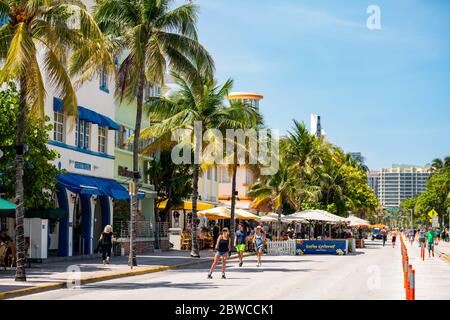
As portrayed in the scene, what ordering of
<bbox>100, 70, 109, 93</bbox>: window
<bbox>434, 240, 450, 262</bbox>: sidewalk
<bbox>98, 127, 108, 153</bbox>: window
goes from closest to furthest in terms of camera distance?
<bbox>100, 70, 109, 93</bbox>: window
<bbox>98, 127, 108, 153</bbox>: window
<bbox>434, 240, 450, 262</bbox>: sidewalk

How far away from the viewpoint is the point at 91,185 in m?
37.1

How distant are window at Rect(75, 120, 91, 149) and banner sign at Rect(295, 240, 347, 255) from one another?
16750mm

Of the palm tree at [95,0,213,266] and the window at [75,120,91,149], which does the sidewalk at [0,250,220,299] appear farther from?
the window at [75,120,91,149]

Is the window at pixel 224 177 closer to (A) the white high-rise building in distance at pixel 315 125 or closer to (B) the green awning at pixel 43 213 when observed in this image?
(B) the green awning at pixel 43 213

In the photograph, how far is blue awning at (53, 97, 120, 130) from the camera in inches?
1371

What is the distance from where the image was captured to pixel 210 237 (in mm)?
54719

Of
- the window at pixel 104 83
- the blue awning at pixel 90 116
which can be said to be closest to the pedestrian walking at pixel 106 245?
the blue awning at pixel 90 116

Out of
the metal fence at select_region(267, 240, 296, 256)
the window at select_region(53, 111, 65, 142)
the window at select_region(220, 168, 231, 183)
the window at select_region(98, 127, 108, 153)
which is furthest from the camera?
the window at select_region(220, 168, 231, 183)

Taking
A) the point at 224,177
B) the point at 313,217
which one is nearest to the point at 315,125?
the point at 224,177

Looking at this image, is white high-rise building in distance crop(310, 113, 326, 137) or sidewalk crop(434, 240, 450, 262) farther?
white high-rise building in distance crop(310, 113, 326, 137)

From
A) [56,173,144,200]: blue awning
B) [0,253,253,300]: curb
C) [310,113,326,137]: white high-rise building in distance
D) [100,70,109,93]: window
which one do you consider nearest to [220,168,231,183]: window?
[56,173,144,200]: blue awning

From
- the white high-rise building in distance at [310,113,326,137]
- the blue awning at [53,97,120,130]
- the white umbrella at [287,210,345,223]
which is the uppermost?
the white high-rise building in distance at [310,113,326,137]

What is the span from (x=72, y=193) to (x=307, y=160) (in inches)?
1268

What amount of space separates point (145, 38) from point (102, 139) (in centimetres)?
1189
